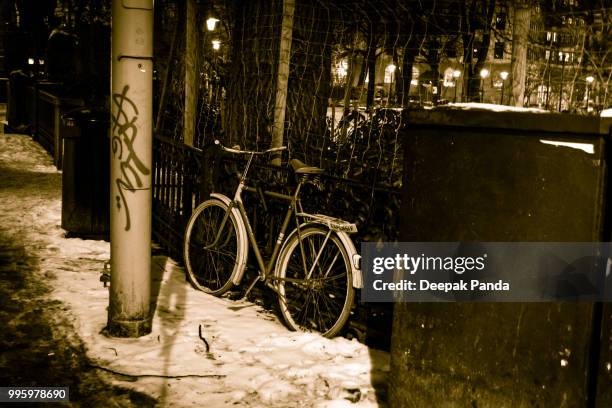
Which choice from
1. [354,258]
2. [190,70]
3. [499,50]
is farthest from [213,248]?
[499,50]

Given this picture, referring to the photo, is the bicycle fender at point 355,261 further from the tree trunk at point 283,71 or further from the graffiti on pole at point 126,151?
the tree trunk at point 283,71

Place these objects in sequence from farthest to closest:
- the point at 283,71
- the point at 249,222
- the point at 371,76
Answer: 1. the point at 371,76
2. the point at 249,222
3. the point at 283,71

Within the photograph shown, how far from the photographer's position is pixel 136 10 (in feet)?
14.5

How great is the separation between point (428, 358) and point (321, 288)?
1866 mm

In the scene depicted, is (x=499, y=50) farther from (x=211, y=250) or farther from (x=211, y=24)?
(x=211, y=24)

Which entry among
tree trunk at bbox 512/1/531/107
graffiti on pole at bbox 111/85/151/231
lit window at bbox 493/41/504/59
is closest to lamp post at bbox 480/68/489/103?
lit window at bbox 493/41/504/59

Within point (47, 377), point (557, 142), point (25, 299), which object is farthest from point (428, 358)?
point (25, 299)

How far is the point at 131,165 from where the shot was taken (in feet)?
15.4

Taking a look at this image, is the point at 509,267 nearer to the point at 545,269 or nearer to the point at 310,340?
the point at 545,269

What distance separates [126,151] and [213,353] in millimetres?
1435

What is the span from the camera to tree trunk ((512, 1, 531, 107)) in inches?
170

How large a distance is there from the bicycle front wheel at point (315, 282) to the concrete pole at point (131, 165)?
102 cm

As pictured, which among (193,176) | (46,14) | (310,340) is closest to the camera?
(310,340)

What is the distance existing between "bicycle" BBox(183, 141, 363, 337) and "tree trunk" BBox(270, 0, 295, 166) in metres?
0.40
